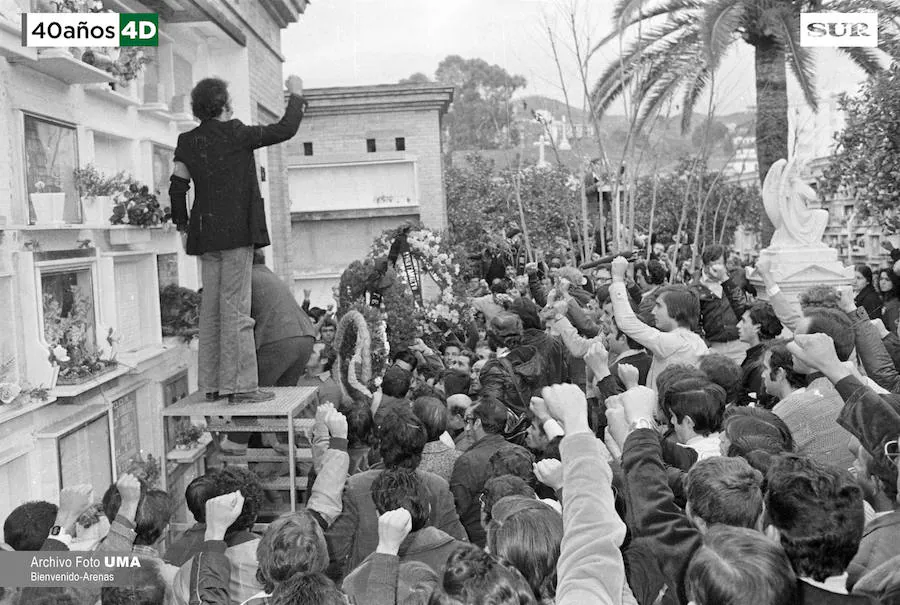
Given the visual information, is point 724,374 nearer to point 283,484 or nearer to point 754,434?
point 754,434

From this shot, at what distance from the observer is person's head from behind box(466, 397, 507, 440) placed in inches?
192

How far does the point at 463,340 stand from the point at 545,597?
8.36 meters

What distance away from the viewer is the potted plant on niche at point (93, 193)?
19.0 feet

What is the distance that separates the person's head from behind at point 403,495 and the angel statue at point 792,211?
10.5 metres

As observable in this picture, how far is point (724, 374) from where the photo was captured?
200 inches

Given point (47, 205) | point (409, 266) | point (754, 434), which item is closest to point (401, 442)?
point (754, 434)

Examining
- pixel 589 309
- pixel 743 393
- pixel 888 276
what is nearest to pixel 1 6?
pixel 743 393

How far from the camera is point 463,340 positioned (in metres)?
11.1

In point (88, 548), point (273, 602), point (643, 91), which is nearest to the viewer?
point (273, 602)

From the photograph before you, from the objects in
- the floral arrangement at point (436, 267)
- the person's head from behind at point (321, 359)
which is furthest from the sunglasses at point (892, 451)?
the floral arrangement at point (436, 267)

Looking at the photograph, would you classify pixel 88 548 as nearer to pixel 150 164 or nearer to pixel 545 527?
pixel 545 527

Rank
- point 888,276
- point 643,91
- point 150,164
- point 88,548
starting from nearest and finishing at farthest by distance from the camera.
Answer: point 88,548, point 150,164, point 888,276, point 643,91

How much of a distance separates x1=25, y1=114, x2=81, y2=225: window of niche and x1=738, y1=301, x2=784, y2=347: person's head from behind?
4428mm

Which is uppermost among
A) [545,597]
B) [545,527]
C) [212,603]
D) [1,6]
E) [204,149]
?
[1,6]
